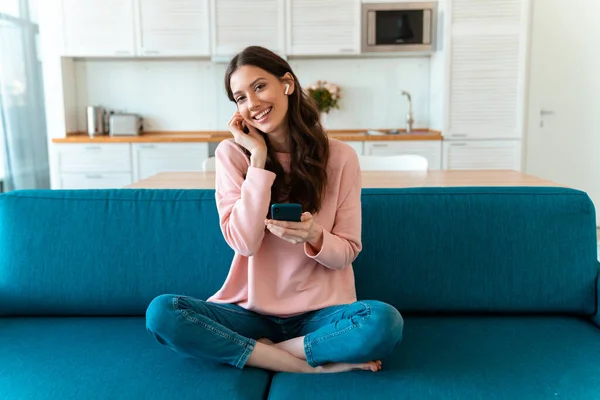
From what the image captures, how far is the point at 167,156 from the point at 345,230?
3.29m

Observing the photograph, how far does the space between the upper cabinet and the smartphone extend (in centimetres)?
356

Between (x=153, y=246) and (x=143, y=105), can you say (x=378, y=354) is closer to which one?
(x=153, y=246)

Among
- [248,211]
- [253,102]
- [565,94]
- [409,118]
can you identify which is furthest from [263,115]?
[565,94]

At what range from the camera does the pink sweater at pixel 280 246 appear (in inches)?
57.2

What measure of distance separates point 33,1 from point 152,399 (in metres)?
4.23

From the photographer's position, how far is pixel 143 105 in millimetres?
5078

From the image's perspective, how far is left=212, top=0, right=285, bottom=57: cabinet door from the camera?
4.52 meters

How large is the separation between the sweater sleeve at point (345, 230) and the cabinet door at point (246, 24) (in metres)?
3.20

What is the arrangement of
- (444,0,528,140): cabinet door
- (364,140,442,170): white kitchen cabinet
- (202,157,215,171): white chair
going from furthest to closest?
(364,140,442,170): white kitchen cabinet
(444,0,528,140): cabinet door
(202,157,215,171): white chair

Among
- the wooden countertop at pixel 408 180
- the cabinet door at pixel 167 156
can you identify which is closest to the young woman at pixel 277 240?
the wooden countertop at pixel 408 180

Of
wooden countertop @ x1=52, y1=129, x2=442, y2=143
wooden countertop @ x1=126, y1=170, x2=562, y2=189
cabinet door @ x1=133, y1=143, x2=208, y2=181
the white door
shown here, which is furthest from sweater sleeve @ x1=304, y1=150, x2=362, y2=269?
the white door

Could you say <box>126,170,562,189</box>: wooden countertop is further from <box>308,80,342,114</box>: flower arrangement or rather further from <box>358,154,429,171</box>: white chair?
<box>308,80,342,114</box>: flower arrangement

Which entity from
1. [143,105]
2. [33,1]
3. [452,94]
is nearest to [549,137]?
[452,94]

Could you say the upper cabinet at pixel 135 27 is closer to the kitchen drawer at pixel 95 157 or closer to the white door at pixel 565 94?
the kitchen drawer at pixel 95 157
